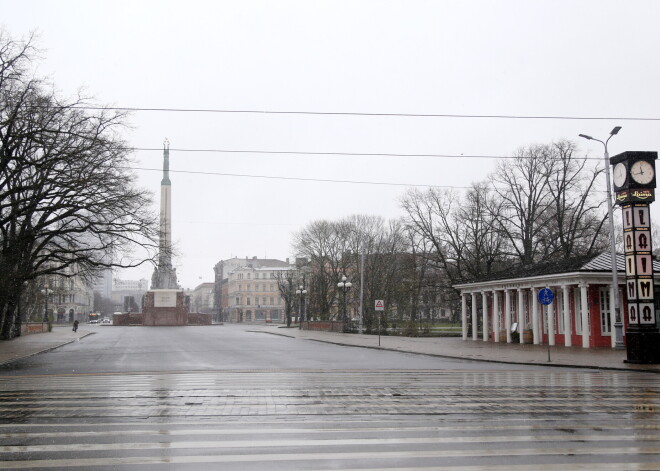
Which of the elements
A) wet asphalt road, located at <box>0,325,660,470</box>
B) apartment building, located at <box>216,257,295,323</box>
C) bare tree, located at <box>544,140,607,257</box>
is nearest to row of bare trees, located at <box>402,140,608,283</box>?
bare tree, located at <box>544,140,607,257</box>

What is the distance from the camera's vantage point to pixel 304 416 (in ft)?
35.2

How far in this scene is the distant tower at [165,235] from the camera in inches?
1433

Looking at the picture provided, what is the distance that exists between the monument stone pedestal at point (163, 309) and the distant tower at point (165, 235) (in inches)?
128

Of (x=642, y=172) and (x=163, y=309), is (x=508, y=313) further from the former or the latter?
(x=163, y=309)

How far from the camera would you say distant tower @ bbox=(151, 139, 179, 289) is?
1433 inches

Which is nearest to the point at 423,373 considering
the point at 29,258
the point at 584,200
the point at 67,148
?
the point at 67,148

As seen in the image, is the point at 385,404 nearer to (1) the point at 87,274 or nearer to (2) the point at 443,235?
(1) the point at 87,274

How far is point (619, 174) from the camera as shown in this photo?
75.7 ft

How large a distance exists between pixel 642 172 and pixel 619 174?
78 cm

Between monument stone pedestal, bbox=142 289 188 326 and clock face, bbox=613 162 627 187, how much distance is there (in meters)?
77.8

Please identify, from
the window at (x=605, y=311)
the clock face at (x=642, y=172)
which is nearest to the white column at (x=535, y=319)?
the window at (x=605, y=311)

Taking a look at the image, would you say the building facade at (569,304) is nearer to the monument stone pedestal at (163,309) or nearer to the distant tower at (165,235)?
the distant tower at (165,235)

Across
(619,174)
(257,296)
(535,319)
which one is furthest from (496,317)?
(257,296)

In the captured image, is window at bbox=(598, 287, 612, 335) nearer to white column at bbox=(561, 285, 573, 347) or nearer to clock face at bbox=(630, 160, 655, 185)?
white column at bbox=(561, 285, 573, 347)
